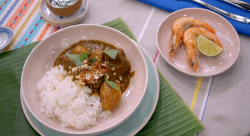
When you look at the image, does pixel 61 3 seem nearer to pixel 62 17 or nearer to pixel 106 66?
pixel 62 17

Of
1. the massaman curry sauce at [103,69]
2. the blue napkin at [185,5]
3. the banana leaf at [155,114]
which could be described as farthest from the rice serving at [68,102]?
the blue napkin at [185,5]

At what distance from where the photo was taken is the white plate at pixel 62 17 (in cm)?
311

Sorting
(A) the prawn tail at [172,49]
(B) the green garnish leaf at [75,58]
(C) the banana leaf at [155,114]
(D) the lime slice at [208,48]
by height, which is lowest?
(C) the banana leaf at [155,114]

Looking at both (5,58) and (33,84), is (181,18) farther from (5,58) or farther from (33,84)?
(5,58)

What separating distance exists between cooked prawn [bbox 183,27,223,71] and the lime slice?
9 cm

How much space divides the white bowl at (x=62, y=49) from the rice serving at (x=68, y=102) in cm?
7

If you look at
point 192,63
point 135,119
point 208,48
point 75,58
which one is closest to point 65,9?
point 75,58

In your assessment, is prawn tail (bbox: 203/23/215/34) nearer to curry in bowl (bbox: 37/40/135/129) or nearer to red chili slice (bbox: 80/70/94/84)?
curry in bowl (bbox: 37/40/135/129)

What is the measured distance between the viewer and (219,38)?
300 centimetres

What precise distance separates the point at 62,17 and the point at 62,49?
85cm

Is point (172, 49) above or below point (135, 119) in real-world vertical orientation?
above

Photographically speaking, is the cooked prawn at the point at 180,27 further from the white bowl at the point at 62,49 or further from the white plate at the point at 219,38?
the white bowl at the point at 62,49

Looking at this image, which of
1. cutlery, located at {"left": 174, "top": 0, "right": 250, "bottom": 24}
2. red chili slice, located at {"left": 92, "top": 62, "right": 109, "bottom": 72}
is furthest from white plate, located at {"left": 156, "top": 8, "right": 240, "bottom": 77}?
red chili slice, located at {"left": 92, "top": 62, "right": 109, "bottom": 72}

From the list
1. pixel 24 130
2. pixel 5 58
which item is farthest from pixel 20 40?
pixel 24 130
